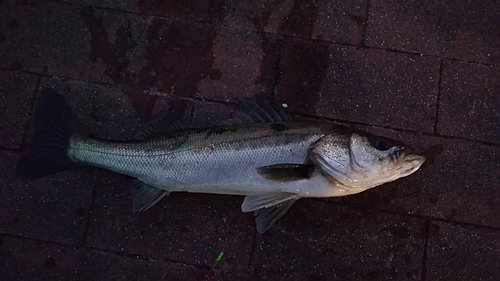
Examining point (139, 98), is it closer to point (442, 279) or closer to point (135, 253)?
point (135, 253)

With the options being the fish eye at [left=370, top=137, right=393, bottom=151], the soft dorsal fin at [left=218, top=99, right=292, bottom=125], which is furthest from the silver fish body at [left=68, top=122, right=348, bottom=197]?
the fish eye at [left=370, top=137, right=393, bottom=151]

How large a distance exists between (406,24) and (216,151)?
222 cm

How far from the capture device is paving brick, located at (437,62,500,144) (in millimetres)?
3912

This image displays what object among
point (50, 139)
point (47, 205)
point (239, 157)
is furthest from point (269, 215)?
point (47, 205)

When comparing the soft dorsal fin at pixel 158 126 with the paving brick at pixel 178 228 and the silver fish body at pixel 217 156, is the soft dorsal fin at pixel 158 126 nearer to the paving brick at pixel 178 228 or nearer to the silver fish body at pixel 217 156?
the silver fish body at pixel 217 156

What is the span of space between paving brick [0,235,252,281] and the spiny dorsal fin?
1.08m

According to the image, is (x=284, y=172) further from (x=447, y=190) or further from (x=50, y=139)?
(x=50, y=139)

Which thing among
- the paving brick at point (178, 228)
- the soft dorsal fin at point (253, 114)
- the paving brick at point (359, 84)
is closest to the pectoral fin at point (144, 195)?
the paving brick at point (178, 228)

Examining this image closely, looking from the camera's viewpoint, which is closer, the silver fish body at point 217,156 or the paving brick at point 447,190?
the silver fish body at point 217,156

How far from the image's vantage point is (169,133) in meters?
3.45

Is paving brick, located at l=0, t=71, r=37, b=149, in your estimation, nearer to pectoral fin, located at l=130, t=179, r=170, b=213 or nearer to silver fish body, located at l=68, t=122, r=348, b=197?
silver fish body, located at l=68, t=122, r=348, b=197

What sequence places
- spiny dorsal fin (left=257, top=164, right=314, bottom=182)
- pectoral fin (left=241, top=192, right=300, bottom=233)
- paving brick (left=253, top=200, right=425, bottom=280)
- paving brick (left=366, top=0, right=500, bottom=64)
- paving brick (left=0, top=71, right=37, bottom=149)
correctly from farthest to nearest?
paving brick (left=366, top=0, right=500, bottom=64), paving brick (left=0, top=71, right=37, bottom=149), paving brick (left=253, top=200, right=425, bottom=280), pectoral fin (left=241, top=192, right=300, bottom=233), spiny dorsal fin (left=257, top=164, right=314, bottom=182)

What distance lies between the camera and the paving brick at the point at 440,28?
401cm

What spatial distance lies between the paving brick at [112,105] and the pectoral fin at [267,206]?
3.48 ft
